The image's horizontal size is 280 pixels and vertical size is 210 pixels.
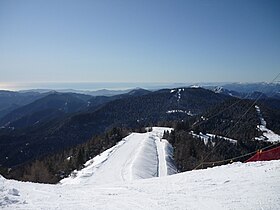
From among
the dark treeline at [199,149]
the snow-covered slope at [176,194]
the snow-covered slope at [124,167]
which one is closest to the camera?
the snow-covered slope at [176,194]

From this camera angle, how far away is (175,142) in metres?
106

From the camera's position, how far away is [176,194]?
16.6 m

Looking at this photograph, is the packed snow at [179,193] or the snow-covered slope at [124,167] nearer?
the packed snow at [179,193]

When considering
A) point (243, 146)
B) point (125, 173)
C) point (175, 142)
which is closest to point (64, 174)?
point (125, 173)

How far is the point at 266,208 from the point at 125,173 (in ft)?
142

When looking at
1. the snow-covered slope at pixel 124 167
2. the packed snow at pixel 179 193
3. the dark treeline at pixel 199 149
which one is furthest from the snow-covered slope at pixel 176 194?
the dark treeline at pixel 199 149

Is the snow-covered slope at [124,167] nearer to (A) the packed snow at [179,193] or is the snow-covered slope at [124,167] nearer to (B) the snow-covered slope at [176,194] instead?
(A) the packed snow at [179,193]

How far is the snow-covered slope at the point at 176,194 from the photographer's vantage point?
561 inches

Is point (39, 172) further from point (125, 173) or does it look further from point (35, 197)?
point (35, 197)

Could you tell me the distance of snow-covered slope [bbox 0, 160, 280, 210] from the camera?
14.2 m

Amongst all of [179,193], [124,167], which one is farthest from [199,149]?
[179,193]

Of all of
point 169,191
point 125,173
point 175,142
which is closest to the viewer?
point 169,191

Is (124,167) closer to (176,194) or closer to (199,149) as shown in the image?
(176,194)

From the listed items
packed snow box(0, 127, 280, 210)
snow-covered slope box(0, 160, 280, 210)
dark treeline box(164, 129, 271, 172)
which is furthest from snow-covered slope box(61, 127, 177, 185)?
snow-covered slope box(0, 160, 280, 210)
